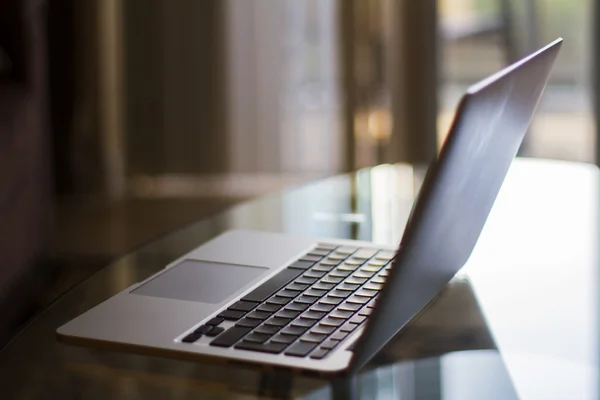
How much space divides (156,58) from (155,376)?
235 cm

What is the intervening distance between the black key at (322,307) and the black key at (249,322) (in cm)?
5

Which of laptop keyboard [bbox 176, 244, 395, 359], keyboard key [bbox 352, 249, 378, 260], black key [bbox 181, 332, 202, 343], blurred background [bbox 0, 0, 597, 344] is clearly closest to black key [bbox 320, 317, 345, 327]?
laptop keyboard [bbox 176, 244, 395, 359]

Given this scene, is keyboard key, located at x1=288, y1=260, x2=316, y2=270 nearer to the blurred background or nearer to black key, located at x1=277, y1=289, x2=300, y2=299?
black key, located at x1=277, y1=289, x2=300, y2=299

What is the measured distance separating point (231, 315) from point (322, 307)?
3.1 inches

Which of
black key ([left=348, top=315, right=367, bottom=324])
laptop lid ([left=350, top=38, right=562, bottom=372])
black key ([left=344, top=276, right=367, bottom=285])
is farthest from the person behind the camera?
black key ([left=344, top=276, right=367, bottom=285])

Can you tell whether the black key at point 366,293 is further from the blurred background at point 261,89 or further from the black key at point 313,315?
the blurred background at point 261,89

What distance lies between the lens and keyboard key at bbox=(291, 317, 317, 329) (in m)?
0.75

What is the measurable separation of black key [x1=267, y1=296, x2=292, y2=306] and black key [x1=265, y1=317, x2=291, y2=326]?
41 mm

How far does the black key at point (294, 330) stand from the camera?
74cm

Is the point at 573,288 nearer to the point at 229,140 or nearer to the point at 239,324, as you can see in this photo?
the point at 239,324

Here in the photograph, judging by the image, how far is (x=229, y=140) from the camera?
9.87 feet

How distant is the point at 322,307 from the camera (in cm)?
80

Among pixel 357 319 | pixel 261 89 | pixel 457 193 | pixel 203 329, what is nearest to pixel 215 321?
pixel 203 329

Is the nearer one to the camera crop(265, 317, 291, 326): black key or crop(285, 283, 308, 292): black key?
crop(265, 317, 291, 326): black key
